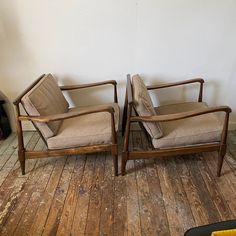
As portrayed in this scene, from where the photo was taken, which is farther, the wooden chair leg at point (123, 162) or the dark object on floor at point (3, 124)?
the dark object on floor at point (3, 124)

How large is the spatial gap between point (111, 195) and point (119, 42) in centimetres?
145

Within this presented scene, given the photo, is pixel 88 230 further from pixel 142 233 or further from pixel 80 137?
pixel 80 137

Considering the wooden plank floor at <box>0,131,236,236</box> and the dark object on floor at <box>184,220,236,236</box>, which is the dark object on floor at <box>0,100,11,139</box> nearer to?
the wooden plank floor at <box>0,131,236,236</box>

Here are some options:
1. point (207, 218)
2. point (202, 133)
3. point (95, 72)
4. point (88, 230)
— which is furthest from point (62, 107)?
point (207, 218)

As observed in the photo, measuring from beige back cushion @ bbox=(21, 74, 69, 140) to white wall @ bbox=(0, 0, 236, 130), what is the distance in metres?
0.39

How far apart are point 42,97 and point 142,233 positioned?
49.8 inches

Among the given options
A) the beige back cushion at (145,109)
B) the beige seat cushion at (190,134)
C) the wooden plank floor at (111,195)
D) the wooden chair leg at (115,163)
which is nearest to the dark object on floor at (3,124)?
the wooden plank floor at (111,195)

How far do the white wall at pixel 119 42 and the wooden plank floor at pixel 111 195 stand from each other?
0.83 m

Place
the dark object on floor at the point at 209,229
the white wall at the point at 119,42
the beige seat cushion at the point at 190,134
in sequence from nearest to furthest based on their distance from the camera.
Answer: the dark object on floor at the point at 209,229 < the beige seat cushion at the point at 190,134 < the white wall at the point at 119,42

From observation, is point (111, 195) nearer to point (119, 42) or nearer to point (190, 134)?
point (190, 134)

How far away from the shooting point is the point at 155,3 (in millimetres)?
2170

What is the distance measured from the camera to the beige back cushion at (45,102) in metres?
1.77

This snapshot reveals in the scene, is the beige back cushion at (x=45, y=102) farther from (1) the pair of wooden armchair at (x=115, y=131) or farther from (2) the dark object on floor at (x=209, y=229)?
(2) the dark object on floor at (x=209, y=229)

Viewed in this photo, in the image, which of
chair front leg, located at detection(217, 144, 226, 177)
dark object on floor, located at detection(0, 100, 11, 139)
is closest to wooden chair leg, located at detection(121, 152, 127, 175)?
chair front leg, located at detection(217, 144, 226, 177)
